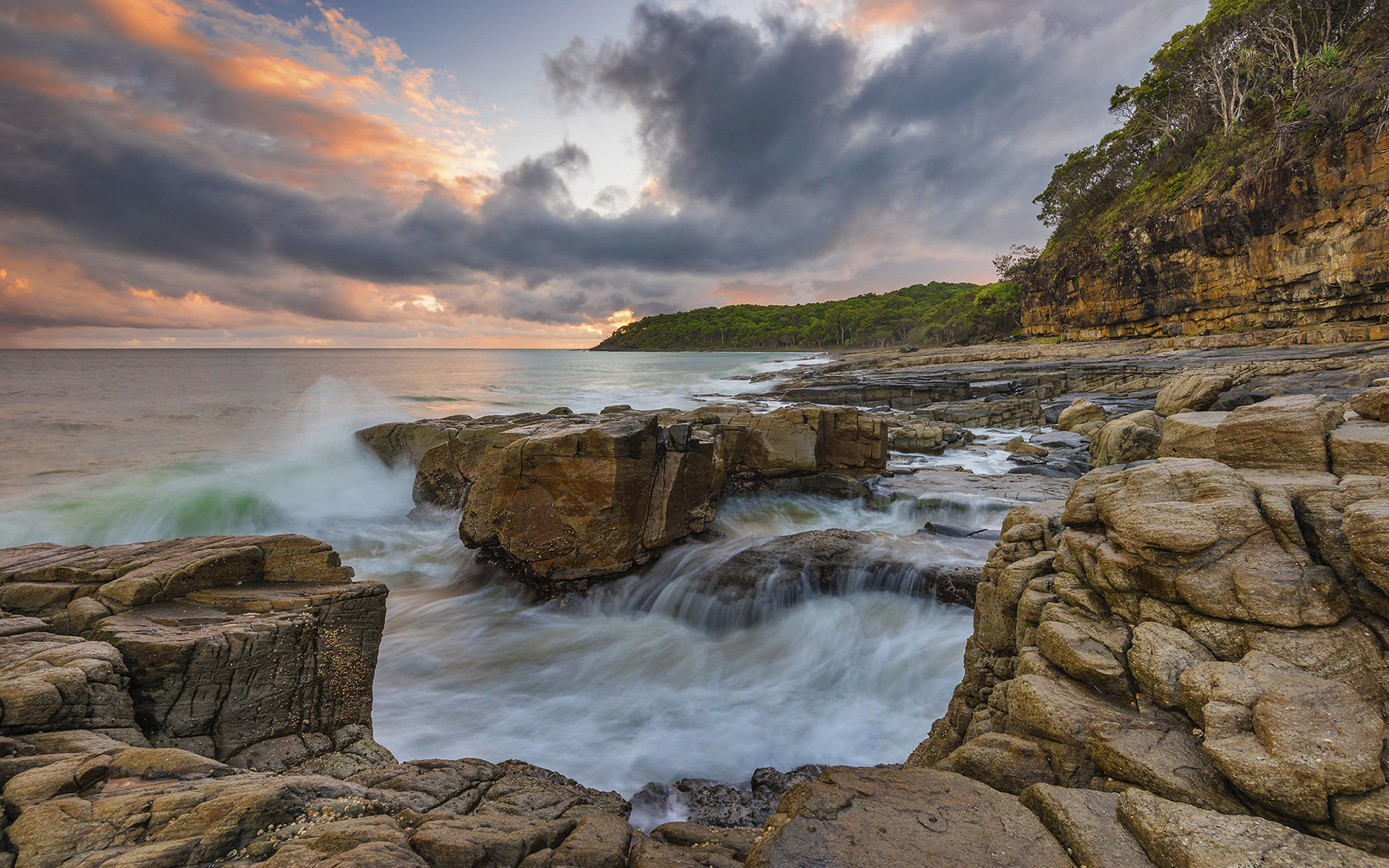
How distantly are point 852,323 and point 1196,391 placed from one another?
10874 cm

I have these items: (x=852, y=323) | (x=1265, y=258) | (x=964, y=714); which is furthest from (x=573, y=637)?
(x=852, y=323)

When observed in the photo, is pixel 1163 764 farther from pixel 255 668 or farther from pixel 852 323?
pixel 852 323

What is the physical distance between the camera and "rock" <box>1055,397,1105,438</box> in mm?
15203

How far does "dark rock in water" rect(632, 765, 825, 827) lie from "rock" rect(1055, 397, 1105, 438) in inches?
589

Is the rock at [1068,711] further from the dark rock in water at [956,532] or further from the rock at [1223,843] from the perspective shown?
the dark rock in water at [956,532]

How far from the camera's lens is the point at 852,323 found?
113312 millimetres

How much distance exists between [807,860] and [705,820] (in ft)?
7.17

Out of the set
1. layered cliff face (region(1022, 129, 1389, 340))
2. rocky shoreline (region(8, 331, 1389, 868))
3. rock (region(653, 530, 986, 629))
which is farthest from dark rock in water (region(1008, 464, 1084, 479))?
layered cliff face (region(1022, 129, 1389, 340))

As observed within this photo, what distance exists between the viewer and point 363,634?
15.6 feet

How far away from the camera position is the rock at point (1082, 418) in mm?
15203

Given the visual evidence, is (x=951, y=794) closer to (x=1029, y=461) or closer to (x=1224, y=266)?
(x=1029, y=461)

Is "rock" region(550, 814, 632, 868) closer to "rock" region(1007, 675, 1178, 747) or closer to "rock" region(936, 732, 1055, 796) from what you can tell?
"rock" region(936, 732, 1055, 796)

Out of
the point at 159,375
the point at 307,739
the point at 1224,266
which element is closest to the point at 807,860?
the point at 307,739

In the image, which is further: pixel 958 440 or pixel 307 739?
pixel 958 440
